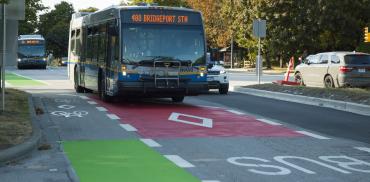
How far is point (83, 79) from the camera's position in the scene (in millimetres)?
22266

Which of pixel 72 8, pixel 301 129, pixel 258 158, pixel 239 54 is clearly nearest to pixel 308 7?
pixel 239 54

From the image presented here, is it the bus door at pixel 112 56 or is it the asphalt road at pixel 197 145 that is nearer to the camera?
the asphalt road at pixel 197 145

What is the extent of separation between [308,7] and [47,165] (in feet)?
173

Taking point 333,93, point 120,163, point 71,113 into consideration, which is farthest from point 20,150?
point 333,93

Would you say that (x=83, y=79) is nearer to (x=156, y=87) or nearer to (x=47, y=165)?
(x=156, y=87)

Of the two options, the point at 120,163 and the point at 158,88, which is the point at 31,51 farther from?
the point at 120,163

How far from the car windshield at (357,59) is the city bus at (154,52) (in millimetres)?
9279

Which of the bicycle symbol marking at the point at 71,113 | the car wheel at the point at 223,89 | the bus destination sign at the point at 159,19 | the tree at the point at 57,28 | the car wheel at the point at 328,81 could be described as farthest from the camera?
the tree at the point at 57,28

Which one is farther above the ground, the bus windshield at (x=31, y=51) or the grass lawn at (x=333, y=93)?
the bus windshield at (x=31, y=51)

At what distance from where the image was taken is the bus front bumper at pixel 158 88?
55.1 ft

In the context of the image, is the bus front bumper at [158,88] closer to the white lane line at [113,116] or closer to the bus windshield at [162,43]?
the bus windshield at [162,43]

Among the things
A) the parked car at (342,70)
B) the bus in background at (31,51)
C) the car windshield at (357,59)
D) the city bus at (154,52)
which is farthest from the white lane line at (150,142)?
the bus in background at (31,51)

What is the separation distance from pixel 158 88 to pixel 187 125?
3798mm

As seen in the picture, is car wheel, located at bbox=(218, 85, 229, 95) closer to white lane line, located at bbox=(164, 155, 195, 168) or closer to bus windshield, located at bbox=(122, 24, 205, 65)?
bus windshield, located at bbox=(122, 24, 205, 65)
